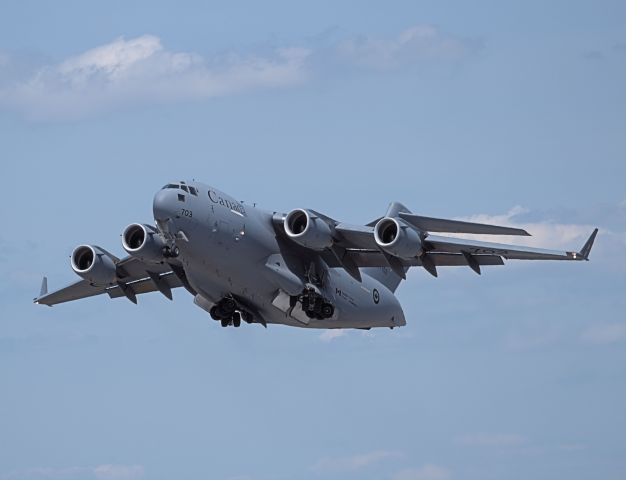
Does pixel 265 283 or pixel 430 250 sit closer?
pixel 430 250

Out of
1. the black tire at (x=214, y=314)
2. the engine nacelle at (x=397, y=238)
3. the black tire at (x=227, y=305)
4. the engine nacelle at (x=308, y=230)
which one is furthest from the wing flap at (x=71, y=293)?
the engine nacelle at (x=397, y=238)

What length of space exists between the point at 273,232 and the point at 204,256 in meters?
2.76

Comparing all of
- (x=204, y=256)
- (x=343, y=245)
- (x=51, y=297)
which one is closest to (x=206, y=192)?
(x=204, y=256)

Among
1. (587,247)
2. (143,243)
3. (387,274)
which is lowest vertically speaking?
(587,247)

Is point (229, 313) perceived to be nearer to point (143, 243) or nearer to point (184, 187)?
point (143, 243)

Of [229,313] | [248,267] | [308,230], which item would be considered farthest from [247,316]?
[308,230]

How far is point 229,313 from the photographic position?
43.9 m

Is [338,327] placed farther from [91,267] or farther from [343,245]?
[91,267]

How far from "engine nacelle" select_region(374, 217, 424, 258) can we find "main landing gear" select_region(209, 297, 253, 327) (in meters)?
5.14

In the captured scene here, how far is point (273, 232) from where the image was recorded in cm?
4250

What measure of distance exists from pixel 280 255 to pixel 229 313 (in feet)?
8.83

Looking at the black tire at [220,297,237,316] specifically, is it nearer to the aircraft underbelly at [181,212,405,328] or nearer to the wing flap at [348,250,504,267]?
the aircraft underbelly at [181,212,405,328]

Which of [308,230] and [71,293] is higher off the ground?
[71,293]

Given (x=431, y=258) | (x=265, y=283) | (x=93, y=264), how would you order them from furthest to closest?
(x=93, y=264), (x=431, y=258), (x=265, y=283)
